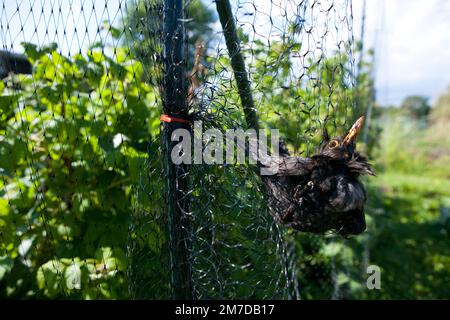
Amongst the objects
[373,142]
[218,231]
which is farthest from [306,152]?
[373,142]

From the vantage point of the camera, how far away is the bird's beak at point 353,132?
154 centimetres

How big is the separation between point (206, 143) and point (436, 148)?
44.8 ft

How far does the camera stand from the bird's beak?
1.54 meters

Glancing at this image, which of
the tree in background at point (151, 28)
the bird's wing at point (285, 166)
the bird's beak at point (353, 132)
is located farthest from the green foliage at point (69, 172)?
the bird's beak at point (353, 132)

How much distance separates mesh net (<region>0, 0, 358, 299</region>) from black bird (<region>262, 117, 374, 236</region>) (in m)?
0.14

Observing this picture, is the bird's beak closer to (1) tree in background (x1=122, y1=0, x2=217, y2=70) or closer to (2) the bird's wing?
(2) the bird's wing

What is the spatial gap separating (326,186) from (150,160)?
0.71 meters

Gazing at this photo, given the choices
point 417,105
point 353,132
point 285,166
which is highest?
point 417,105

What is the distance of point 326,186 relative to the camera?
1.56m

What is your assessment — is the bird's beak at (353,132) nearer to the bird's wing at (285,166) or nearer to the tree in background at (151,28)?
the bird's wing at (285,166)

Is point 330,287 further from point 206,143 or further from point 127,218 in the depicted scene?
point 206,143

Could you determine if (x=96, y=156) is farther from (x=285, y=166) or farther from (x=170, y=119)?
(x=285, y=166)

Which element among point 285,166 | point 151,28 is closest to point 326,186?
point 285,166

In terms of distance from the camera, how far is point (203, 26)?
1641mm
